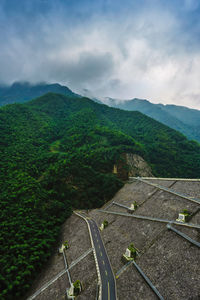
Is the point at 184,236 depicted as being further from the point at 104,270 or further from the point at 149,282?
the point at 104,270

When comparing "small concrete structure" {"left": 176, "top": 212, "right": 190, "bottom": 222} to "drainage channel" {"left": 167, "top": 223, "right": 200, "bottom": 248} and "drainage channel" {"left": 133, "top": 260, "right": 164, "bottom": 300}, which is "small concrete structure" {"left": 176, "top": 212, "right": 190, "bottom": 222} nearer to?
"drainage channel" {"left": 167, "top": 223, "right": 200, "bottom": 248}

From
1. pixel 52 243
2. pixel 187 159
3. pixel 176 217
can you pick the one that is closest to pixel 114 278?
pixel 176 217

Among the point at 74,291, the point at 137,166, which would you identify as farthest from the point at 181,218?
the point at 137,166

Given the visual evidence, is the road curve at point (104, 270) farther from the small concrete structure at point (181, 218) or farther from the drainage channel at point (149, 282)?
the small concrete structure at point (181, 218)

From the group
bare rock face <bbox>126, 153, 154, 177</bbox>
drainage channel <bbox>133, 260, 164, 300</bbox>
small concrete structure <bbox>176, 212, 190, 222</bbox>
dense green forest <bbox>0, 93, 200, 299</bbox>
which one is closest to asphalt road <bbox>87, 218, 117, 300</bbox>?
drainage channel <bbox>133, 260, 164, 300</bbox>

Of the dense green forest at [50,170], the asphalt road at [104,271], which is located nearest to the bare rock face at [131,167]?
the dense green forest at [50,170]

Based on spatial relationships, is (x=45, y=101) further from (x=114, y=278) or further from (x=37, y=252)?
(x=114, y=278)
